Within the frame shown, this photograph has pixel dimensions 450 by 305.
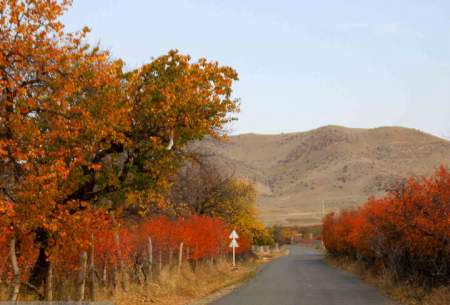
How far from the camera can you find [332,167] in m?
165

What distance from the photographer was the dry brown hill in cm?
14625

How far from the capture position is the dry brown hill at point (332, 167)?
146250mm

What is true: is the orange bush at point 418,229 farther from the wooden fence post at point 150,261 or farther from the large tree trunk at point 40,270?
the large tree trunk at point 40,270

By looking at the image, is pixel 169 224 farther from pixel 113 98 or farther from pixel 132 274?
pixel 113 98

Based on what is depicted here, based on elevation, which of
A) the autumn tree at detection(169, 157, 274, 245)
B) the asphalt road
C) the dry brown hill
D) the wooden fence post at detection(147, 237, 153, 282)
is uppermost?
the dry brown hill

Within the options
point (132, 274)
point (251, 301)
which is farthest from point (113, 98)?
point (132, 274)

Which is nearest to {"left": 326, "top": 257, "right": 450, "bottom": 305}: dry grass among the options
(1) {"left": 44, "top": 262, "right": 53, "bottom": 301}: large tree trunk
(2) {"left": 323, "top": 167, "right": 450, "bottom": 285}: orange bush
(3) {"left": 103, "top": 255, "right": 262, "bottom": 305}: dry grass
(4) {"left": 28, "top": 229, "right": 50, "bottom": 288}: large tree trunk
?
(2) {"left": 323, "top": 167, "right": 450, "bottom": 285}: orange bush

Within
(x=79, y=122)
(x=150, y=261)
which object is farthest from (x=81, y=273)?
(x=150, y=261)

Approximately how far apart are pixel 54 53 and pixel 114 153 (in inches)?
156

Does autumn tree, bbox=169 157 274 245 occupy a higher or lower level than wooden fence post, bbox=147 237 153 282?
higher

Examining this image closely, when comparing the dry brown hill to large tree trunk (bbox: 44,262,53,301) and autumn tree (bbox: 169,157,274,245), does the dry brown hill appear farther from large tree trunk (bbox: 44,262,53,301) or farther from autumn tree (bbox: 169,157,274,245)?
large tree trunk (bbox: 44,262,53,301)

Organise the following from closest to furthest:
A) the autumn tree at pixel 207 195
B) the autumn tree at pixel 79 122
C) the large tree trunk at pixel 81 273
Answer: the autumn tree at pixel 79 122 < the large tree trunk at pixel 81 273 < the autumn tree at pixel 207 195

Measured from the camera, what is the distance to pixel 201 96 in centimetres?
1641

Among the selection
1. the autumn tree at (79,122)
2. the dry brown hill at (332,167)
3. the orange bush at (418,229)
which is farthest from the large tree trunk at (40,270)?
the dry brown hill at (332,167)
